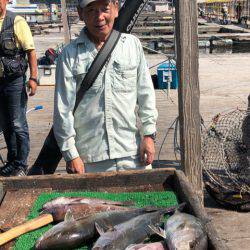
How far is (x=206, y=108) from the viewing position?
447 inches

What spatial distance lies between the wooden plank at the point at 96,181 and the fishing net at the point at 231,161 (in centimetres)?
221

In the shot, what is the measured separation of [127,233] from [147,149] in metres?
1.23

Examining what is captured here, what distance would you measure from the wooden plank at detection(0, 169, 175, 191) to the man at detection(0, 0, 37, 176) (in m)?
2.59

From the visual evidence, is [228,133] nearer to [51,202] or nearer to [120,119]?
[120,119]

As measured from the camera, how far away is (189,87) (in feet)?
15.3

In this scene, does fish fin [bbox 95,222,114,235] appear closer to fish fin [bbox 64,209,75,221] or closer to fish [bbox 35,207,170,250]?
fish [bbox 35,207,170,250]

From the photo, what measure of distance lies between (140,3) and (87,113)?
200cm

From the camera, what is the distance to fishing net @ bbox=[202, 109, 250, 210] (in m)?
5.67

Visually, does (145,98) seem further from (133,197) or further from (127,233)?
(127,233)

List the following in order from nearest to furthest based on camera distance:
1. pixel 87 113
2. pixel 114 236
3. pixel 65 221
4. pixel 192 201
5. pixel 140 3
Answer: pixel 114 236, pixel 65 221, pixel 192 201, pixel 87 113, pixel 140 3

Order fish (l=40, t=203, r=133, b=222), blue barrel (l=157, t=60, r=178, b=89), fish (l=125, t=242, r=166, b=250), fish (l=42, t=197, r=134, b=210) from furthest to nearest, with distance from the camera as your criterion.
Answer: blue barrel (l=157, t=60, r=178, b=89)
fish (l=42, t=197, r=134, b=210)
fish (l=40, t=203, r=133, b=222)
fish (l=125, t=242, r=166, b=250)

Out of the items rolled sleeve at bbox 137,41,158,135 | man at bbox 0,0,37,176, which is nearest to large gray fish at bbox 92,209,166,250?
rolled sleeve at bbox 137,41,158,135

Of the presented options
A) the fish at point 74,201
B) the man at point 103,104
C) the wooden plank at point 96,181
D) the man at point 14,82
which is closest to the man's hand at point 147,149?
the man at point 103,104

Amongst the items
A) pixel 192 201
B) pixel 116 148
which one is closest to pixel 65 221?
pixel 192 201
